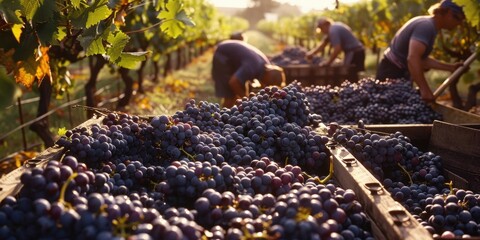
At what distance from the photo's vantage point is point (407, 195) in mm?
2188

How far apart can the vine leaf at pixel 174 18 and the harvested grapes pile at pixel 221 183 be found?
2.53 ft

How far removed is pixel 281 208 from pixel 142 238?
0.44 metres

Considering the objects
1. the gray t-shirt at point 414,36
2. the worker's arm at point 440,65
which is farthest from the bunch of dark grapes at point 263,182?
the worker's arm at point 440,65

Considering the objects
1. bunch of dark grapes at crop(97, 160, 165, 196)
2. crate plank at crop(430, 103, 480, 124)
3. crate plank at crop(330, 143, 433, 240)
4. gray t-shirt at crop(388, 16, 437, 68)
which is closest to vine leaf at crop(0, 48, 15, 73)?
bunch of dark grapes at crop(97, 160, 165, 196)

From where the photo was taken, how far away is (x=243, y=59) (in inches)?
235

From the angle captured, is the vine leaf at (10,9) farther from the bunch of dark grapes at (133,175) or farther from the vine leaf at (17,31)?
the bunch of dark grapes at (133,175)

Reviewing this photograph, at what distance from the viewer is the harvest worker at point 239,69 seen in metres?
5.50

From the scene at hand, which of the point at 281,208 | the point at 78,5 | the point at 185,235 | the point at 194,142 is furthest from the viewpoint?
the point at 78,5

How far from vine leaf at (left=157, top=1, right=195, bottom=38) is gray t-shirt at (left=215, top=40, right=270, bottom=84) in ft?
8.56

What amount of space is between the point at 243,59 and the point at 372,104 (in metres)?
2.22

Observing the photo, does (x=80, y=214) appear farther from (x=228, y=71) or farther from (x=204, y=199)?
(x=228, y=71)

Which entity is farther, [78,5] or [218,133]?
[218,133]

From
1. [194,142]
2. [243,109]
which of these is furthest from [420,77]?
[194,142]

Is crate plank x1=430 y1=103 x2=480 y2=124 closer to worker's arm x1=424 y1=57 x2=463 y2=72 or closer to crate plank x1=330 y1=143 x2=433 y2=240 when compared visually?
worker's arm x1=424 y1=57 x2=463 y2=72
